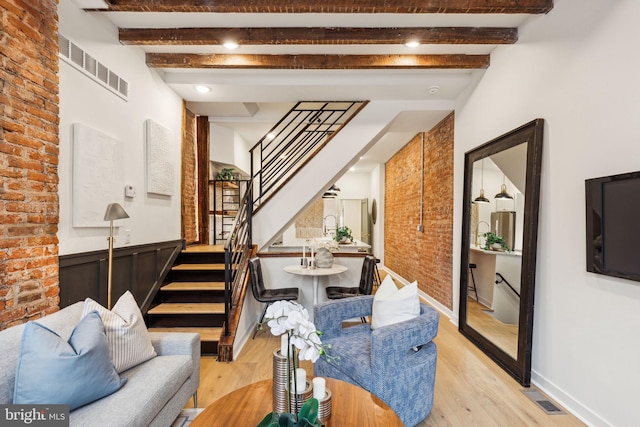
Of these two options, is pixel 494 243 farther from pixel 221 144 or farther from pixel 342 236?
pixel 221 144

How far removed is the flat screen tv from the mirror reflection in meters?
0.75

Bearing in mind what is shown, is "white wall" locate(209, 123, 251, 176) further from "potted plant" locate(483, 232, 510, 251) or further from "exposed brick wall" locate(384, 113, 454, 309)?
"potted plant" locate(483, 232, 510, 251)

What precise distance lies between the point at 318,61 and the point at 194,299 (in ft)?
10.3

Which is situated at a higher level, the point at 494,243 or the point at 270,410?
the point at 494,243

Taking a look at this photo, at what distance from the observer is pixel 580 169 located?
233 centimetres

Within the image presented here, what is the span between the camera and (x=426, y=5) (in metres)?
2.57

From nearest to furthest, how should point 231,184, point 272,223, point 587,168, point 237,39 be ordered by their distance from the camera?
1. point 587,168
2. point 237,39
3. point 272,223
4. point 231,184

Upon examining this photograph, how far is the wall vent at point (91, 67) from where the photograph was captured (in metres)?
2.38

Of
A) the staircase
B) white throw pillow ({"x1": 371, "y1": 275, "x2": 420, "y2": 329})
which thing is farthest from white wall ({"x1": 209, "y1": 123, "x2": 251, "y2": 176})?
white throw pillow ({"x1": 371, "y1": 275, "x2": 420, "y2": 329})

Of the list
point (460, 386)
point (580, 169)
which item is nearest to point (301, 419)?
point (460, 386)

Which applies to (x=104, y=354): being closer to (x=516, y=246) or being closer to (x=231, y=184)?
(x=516, y=246)

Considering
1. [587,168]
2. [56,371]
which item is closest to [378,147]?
[587,168]

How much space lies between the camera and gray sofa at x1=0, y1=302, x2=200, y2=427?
4.85 feet

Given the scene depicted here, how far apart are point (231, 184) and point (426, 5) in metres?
5.16
